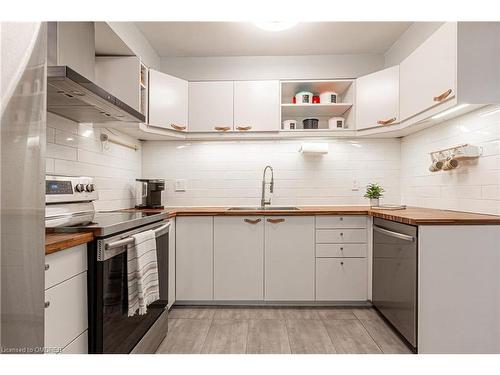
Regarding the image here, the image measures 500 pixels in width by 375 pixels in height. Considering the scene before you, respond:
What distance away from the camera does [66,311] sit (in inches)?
45.4

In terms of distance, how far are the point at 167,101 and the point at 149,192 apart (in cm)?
85

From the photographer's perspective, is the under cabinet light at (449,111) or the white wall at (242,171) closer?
the under cabinet light at (449,111)

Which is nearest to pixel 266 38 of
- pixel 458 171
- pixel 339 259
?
pixel 458 171

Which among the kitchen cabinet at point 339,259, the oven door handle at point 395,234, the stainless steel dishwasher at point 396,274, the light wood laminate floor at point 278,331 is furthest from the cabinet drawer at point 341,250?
the light wood laminate floor at point 278,331

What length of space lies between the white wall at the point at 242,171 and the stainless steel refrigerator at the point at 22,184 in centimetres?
272

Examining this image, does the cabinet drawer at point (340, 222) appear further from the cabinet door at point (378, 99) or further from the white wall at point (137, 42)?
the white wall at point (137, 42)

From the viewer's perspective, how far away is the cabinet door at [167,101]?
274 centimetres

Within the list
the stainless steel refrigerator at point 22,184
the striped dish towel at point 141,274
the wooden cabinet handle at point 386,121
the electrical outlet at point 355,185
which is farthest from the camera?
the electrical outlet at point 355,185

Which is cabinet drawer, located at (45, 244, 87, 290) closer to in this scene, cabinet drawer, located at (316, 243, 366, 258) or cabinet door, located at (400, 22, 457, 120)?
cabinet drawer, located at (316, 243, 366, 258)

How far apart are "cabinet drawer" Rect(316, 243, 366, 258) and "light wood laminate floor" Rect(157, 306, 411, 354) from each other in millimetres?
460

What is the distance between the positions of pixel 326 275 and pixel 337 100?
178 centimetres

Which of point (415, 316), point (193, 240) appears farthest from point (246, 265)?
point (415, 316)

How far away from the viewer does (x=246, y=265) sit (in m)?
2.70
